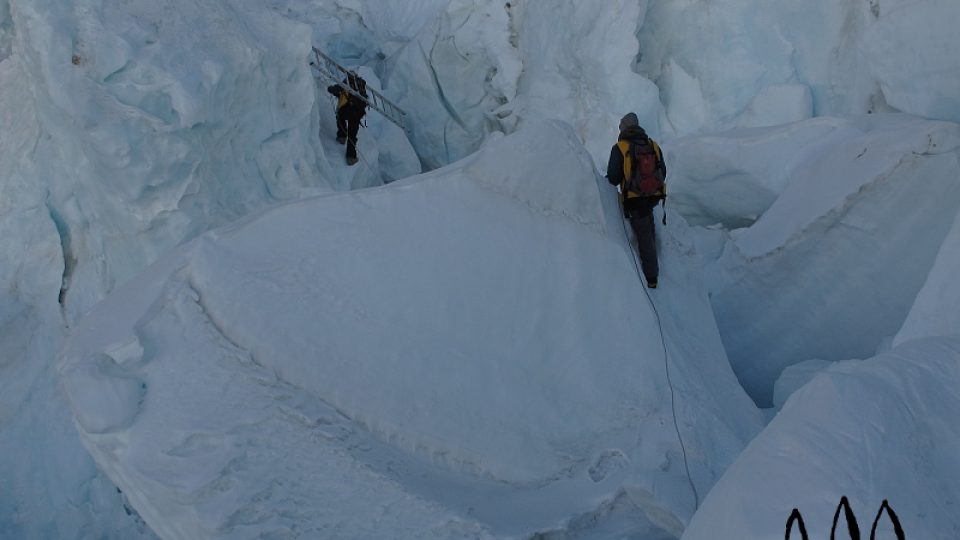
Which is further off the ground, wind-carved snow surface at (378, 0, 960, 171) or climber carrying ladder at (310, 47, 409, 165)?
wind-carved snow surface at (378, 0, 960, 171)

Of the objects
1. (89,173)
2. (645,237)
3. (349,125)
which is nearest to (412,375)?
(645,237)

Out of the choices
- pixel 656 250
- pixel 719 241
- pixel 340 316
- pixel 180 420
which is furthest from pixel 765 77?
pixel 180 420

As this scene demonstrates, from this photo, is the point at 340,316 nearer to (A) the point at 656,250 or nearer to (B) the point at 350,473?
(B) the point at 350,473

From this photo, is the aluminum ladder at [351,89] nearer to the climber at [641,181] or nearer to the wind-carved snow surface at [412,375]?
the climber at [641,181]

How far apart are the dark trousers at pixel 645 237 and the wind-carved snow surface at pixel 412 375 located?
9.6 inches

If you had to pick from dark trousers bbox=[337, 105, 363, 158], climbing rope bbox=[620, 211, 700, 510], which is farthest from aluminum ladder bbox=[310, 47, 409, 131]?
climbing rope bbox=[620, 211, 700, 510]

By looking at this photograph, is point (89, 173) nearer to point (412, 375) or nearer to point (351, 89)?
point (351, 89)

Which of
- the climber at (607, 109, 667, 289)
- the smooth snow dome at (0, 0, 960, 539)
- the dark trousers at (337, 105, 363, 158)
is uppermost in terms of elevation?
the climber at (607, 109, 667, 289)

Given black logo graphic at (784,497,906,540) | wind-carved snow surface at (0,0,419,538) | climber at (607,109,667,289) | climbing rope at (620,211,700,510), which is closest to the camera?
black logo graphic at (784,497,906,540)

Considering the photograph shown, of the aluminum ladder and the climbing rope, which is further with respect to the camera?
the aluminum ladder

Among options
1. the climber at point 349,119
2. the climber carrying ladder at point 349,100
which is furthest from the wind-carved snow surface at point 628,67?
the climber at point 349,119

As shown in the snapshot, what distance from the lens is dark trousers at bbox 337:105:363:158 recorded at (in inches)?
291

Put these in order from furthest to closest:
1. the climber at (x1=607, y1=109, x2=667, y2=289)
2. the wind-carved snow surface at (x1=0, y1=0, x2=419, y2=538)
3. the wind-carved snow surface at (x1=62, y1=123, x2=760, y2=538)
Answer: the wind-carved snow surface at (x1=0, y1=0, x2=419, y2=538)
the climber at (x1=607, y1=109, x2=667, y2=289)
the wind-carved snow surface at (x1=62, y1=123, x2=760, y2=538)

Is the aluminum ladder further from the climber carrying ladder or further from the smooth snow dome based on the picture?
the smooth snow dome
